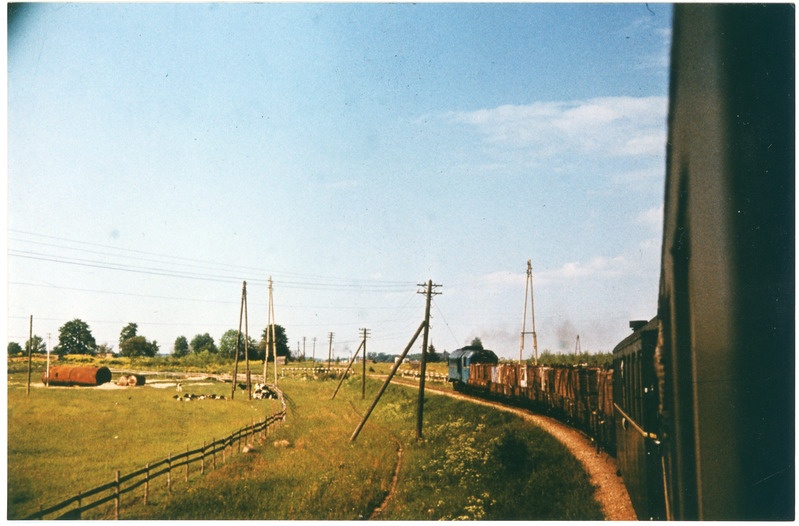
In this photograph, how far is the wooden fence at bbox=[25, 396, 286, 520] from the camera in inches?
393

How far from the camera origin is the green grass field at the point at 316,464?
12.3m

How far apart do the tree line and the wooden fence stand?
1446cm

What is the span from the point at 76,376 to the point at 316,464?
A: 31619 mm

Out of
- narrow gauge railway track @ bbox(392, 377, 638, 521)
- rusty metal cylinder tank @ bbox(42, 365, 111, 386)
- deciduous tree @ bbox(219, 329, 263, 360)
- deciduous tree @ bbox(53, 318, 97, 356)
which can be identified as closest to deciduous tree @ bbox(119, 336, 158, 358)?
deciduous tree @ bbox(219, 329, 263, 360)

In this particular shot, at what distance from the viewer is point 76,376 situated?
39062 mm

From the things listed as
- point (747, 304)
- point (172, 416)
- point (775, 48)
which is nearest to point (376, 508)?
point (747, 304)

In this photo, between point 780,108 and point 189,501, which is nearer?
point 780,108

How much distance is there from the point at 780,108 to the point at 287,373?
53384 millimetres

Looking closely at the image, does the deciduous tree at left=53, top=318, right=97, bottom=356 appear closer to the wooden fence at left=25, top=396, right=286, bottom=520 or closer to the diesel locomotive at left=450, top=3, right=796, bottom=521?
the wooden fence at left=25, top=396, right=286, bottom=520

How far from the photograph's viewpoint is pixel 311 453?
55.7ft

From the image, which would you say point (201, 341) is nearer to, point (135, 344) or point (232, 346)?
point (135, 344)

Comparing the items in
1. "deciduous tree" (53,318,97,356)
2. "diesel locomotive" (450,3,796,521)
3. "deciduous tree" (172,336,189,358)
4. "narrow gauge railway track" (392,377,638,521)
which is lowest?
"deciduous tree" (172,336,189,358)

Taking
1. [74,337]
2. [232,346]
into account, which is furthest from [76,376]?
[232,346]

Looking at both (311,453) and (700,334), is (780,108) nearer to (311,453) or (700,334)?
(700,334)
